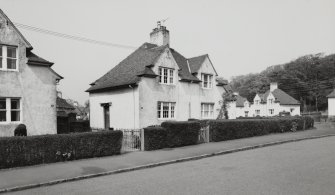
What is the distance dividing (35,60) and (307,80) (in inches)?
4028

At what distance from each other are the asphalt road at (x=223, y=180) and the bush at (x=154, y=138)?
3.95 metres

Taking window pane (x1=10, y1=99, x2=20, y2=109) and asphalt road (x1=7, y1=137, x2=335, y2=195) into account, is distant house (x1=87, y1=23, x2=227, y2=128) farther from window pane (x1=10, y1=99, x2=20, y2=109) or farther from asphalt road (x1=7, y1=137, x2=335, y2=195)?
asphalt road (x1=7, y1=137, x2=335, y2=195)

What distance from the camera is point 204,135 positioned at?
21781 millimetres

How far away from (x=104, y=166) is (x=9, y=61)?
1041 centimetres

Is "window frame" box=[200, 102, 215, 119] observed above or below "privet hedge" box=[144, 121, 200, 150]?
above

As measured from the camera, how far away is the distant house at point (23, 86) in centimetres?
1822

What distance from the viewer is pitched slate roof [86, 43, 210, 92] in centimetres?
2478

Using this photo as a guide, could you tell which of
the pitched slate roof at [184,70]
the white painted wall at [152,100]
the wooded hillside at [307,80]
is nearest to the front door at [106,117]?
the white painted wall at [152,100]

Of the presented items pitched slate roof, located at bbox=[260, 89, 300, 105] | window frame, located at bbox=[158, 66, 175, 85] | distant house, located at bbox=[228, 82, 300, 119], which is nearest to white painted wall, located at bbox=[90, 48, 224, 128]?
window frame, located at bbox=[158, 66, 175, 85]

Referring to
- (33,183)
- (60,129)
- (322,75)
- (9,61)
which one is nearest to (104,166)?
(33,183)

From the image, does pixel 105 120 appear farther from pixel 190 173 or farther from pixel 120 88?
pixel 190 173

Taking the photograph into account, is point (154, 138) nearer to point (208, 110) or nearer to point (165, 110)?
point (165, 110)

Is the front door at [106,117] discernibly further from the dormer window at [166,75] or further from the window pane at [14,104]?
the window pane at [14,104]

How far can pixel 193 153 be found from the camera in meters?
16.9
